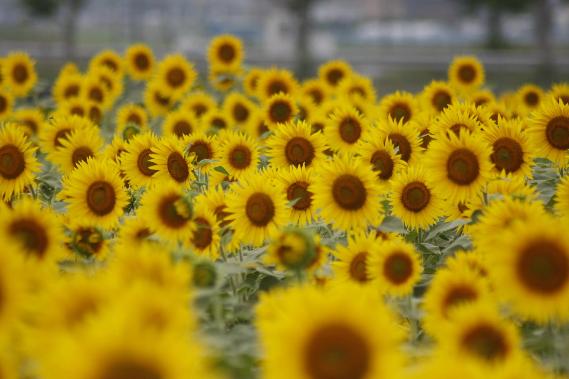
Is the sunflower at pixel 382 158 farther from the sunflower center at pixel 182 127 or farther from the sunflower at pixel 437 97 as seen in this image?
the sunflower center at pixel 182 127

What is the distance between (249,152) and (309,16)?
1474cm

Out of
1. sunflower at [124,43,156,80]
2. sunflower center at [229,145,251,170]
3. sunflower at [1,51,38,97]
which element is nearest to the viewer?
sunflower center at [229,145,251,170]

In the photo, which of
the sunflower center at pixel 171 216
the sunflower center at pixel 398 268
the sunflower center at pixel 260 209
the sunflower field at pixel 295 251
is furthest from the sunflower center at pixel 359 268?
the sunflower center at pixel 171 216

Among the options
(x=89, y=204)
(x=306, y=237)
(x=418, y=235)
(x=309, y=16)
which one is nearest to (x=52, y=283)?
(x=306, y=237)

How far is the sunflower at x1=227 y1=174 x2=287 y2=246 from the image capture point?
2820mm

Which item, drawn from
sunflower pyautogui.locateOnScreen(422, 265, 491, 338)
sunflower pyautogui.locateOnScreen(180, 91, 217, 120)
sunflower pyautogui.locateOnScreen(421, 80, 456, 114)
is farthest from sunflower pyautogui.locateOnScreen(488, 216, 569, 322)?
sunflower pyautogui.locateOnScreen(180, 91, 217, 120)

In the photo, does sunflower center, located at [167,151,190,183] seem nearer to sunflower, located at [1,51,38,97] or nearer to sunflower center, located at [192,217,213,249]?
sunflower center, located at [192,217,213,249]

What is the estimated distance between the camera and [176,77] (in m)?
5.53

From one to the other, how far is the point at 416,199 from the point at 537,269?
119 centimetres

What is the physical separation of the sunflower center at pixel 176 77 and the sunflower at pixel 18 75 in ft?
3.29

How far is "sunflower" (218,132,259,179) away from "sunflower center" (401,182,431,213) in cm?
81

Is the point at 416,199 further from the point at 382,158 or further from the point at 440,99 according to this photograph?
the point at 440,99

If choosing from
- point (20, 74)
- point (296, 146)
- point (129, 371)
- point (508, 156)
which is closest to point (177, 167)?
point (296, 146)

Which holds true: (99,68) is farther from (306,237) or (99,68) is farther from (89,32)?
(89,32)
